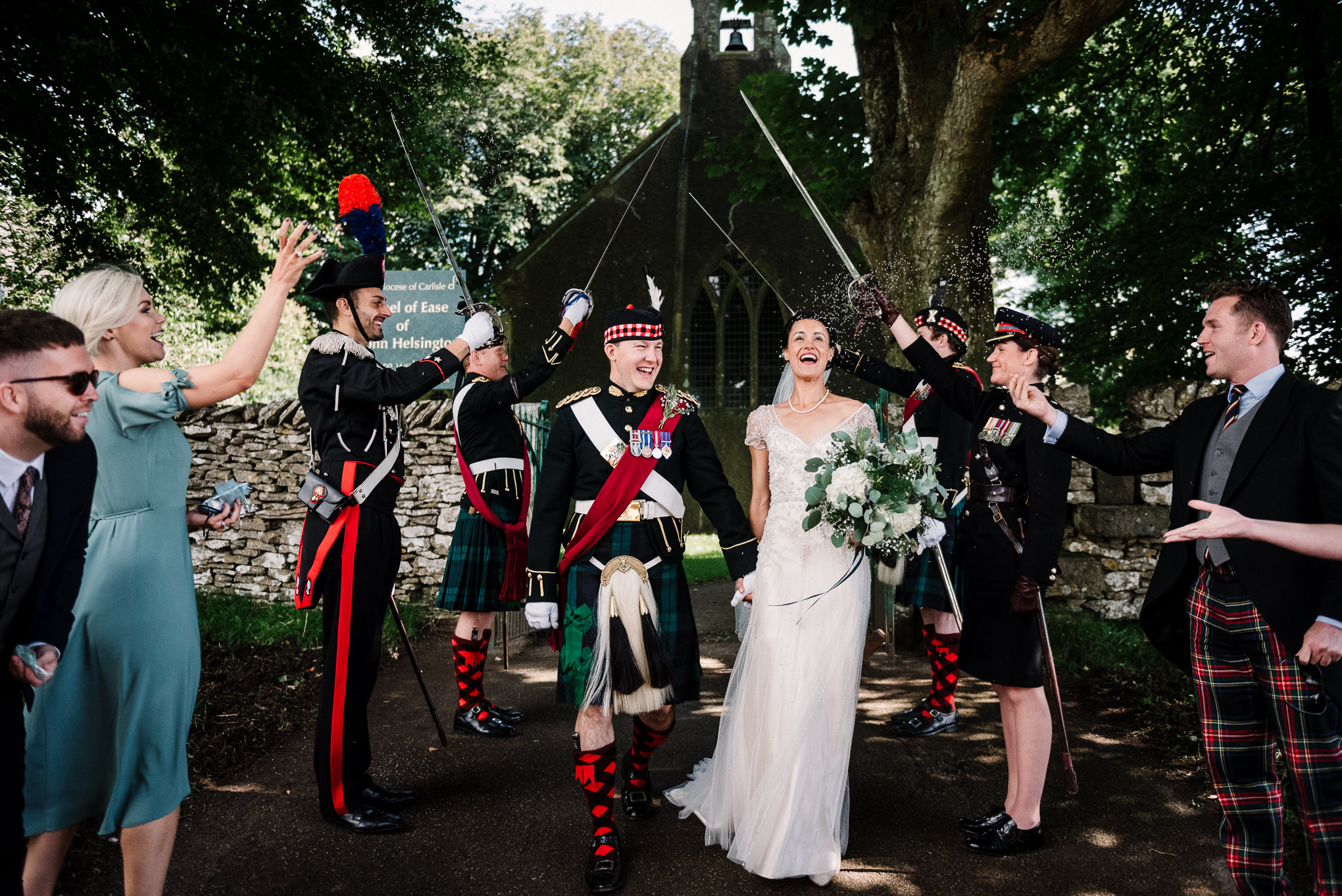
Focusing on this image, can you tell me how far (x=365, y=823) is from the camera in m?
4.09

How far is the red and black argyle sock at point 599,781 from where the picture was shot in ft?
12.0

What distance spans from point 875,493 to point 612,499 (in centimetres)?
116

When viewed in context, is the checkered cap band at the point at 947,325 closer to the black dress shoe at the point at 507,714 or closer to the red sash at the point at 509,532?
the red sash at the point at 509,532

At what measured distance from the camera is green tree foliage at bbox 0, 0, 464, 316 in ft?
23.0

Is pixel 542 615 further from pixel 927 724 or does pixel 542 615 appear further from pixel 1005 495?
pixel 927 724

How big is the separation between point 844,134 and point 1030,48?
3678 mm

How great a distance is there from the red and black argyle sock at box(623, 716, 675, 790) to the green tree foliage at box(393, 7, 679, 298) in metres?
18.4

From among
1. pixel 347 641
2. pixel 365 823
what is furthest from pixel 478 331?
pixel 365 823

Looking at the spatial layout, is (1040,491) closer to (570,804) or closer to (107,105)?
(570,804)

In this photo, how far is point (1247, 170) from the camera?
31.7ft

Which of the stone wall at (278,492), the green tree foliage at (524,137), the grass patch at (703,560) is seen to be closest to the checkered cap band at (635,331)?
the stone wall at (278,492)

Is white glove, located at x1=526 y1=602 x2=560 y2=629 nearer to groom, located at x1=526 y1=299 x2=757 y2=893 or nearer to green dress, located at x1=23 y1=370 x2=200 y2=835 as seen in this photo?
groom, located at x1=526 y1=299 x2=757 y2=893

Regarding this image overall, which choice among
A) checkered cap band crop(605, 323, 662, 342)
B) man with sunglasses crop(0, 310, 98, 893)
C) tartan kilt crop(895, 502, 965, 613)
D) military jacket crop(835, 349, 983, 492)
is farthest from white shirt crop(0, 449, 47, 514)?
tartan kilt crop(895, 502, 965, 613)

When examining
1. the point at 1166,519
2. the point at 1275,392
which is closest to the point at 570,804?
the point at 1275,392
